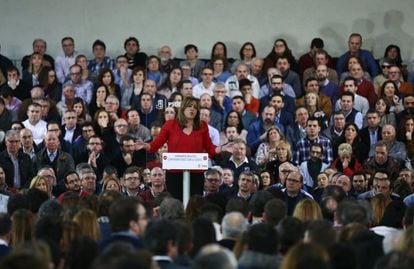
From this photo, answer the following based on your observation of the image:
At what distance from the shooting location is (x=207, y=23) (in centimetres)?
1869

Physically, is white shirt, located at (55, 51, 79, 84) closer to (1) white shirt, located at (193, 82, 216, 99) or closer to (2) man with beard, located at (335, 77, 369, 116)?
(1) white shirt, located at (193, 82, 216, 99)

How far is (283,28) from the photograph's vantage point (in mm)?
18625

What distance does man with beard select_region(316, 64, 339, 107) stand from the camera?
53.9 feet

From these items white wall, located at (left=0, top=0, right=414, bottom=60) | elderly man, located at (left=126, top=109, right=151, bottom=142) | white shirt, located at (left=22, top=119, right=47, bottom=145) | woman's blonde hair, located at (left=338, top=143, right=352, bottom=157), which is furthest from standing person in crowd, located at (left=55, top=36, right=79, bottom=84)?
woman's blonde hair, located at (left=338, top=143, right=352, bottom=157)

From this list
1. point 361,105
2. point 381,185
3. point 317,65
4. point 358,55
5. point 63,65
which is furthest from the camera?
point 358,55

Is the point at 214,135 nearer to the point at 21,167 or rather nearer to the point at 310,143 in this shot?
the point at 310,143

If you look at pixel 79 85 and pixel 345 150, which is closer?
pixel 345 150

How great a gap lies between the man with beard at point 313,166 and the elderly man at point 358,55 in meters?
3.29

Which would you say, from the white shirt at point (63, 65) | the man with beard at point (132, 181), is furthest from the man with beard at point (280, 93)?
the man with beard at point (132, 181)

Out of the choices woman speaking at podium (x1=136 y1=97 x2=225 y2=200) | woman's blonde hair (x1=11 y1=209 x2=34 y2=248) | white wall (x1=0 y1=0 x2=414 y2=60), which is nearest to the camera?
woman's blonde hair (x1=11 y1=209 x2=34 y2=248)

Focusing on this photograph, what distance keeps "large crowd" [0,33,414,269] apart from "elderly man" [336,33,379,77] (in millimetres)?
20

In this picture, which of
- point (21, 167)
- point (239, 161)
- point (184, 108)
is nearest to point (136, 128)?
point (239, 161)

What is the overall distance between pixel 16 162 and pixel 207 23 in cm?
577

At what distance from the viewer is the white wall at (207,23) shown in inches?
725
